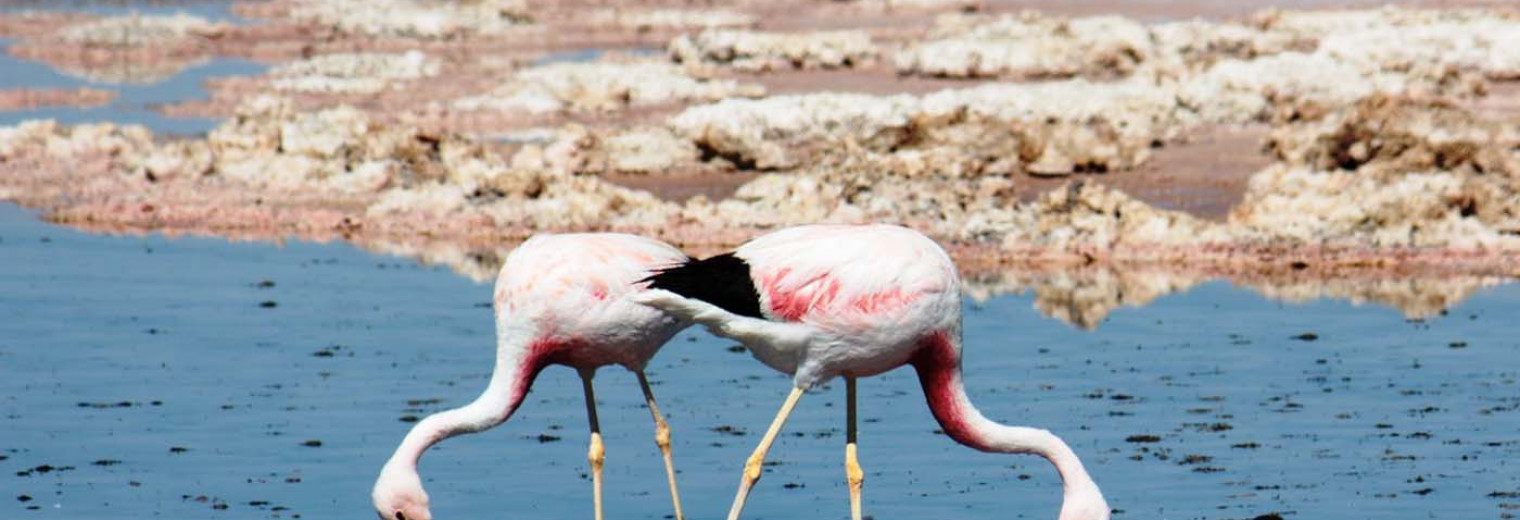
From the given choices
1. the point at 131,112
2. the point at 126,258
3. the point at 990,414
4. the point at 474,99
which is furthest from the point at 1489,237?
the point at 131,112

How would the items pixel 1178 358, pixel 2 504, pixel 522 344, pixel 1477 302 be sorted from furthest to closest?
pixel 1477 302 < pixel 1178 358 < pixel 2 504 < pixel 522 344

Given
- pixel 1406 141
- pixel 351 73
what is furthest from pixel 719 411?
pixel 351 73

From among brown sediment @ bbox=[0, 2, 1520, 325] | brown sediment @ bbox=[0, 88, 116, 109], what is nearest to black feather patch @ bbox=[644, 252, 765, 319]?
brown sediment @ bbox=[0, 2, 1520, 325]

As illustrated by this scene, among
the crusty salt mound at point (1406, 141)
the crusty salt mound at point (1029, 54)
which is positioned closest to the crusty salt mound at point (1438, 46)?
the crusty salt mound at point (1029, 54)

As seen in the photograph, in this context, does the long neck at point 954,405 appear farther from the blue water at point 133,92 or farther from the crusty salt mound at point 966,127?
the blue water at point 133,92

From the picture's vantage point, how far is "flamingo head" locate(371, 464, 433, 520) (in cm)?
1038

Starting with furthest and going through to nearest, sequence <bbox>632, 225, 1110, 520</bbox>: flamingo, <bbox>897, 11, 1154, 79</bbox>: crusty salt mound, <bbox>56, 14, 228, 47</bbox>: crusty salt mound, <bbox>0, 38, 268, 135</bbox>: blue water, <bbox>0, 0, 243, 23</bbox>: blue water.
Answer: <bbox>0, 0, 243, 23</bbox>: blue water
<bbox>56, 14, 228, 47</bbox>: crusty salt mound
<bbox>897, 11, 1154, 79</bbox>: crusty salt mound
<bbox>0, 38, 268, 135</bbox>: blue water
<bbox>632, 225, 1110, 520</bbox>: flamingo

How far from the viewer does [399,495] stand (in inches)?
409

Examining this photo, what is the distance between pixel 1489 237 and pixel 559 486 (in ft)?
42.7

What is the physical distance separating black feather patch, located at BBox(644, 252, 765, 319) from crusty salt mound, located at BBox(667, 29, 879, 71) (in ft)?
103

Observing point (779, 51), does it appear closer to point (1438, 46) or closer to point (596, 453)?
point (1438, 46)

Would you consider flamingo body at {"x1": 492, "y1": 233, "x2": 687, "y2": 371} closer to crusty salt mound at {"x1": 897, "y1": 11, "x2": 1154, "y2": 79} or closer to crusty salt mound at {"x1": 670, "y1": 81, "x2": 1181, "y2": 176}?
crusty salt mound at {"x1": 670, "y1": 81, "x2": 1181, "y2": 176}

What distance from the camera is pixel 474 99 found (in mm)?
38562

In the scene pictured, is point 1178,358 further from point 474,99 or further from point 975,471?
point 474,99
